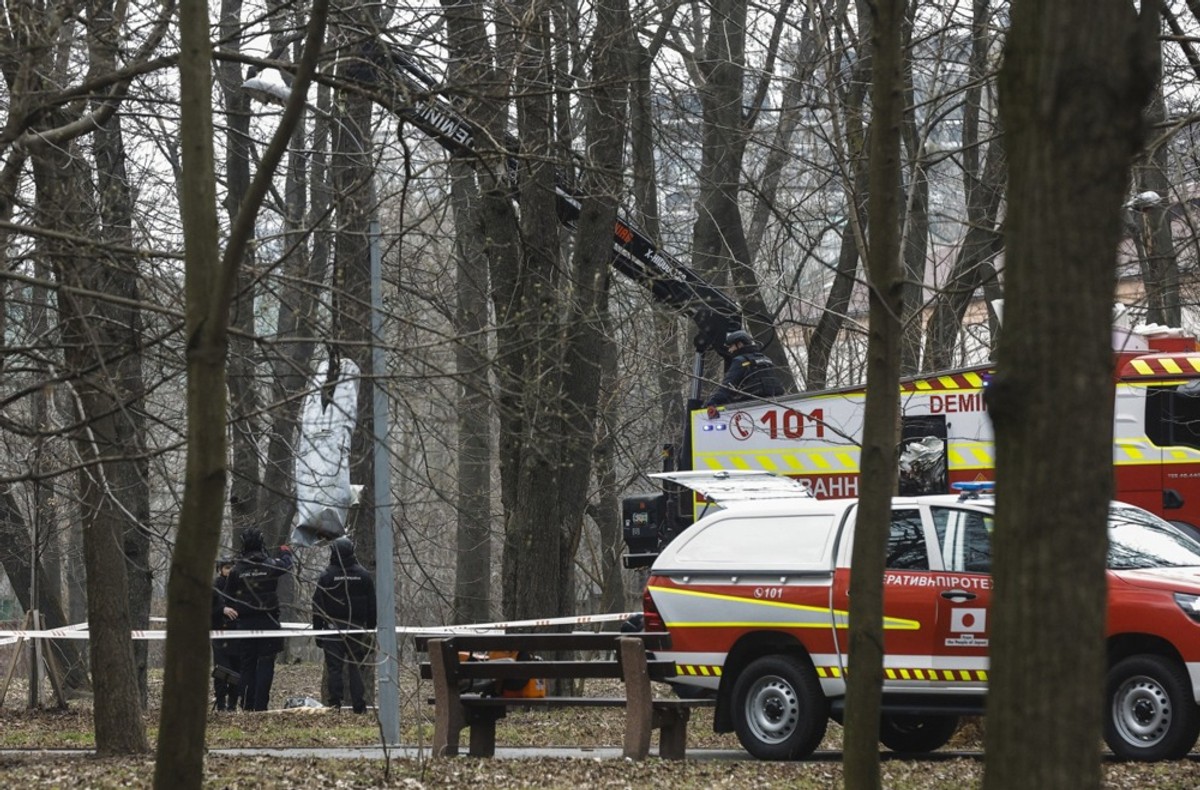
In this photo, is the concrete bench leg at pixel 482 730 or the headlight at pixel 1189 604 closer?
the headlight at pixel 1189 604

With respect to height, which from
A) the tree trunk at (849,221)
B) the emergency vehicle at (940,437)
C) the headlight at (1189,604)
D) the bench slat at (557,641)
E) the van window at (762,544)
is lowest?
the bench slat at (557,641)

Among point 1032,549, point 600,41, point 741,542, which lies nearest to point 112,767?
point 741,542

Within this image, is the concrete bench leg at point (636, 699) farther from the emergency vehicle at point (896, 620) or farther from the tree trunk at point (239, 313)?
the tree trunk at point (239, 313)

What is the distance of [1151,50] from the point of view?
11.9ft

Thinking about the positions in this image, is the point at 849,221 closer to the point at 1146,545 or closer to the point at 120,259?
the point at 1146,545

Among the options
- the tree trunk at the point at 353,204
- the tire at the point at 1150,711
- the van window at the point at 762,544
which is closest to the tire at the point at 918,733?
the van window at the point at 762,544

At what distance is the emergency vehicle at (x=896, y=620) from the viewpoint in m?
11.1

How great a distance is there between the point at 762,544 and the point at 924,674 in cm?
160

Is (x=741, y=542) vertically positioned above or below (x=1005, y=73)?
below

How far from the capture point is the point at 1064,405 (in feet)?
11.8

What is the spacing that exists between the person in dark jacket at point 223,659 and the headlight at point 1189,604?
35.3 feet

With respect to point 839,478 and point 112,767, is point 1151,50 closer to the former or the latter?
point 112,767

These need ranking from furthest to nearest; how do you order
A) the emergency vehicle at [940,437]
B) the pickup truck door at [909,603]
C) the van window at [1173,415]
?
the emergency vehicle at [940,437] → the van window at [1173,415] → the pickup truck door at [909,603]

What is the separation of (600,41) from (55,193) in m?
4.63
